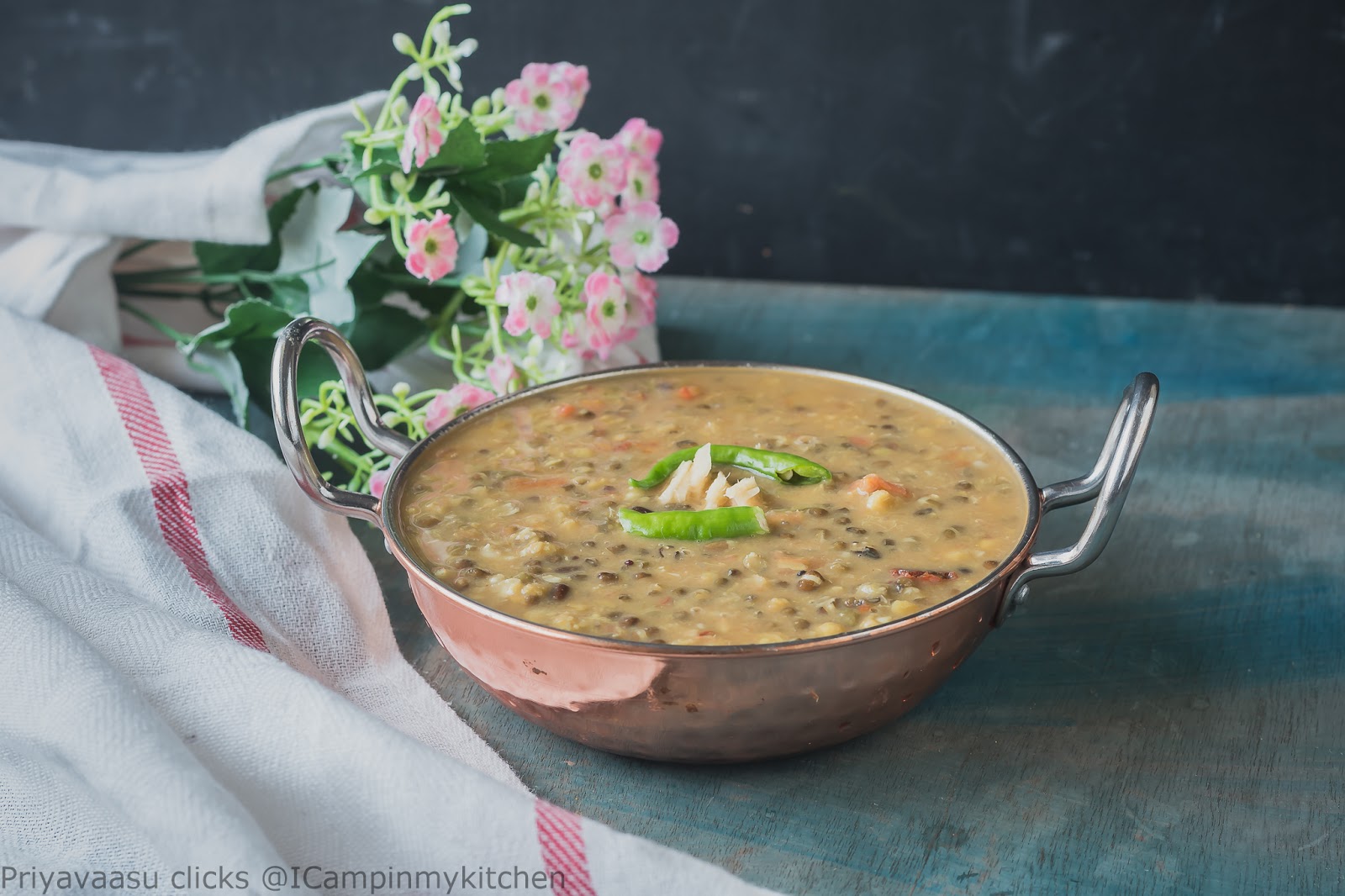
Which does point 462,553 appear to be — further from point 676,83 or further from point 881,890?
point 676,83

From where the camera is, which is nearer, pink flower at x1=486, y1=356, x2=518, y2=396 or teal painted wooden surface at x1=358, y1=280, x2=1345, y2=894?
teal painted wooden surface at x1=358, y1=280, x2=1345, y2=894

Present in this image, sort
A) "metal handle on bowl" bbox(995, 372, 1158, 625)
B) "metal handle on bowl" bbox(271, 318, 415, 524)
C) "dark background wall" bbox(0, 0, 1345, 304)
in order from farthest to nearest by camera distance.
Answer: "dark background wall" bbox(0, 0, 1345, 304), "metal handle on bowl" bbox(271, 318, 415, 524), "metal handle on bowl" bbox(995, 372, 1158, 625)

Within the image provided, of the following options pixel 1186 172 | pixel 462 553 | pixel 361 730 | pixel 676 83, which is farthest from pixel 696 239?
pixel 361 730

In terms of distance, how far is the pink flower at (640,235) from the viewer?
1748 mm

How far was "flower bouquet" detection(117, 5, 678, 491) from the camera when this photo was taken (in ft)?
5.43

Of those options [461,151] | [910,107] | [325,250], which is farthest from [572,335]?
[910,107]

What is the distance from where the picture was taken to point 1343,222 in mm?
2498

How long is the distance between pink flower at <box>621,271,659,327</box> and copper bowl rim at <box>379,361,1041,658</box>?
215 mm

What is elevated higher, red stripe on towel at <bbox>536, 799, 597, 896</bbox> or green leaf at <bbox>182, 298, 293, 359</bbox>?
green leaf at <bbox>182, 298, 293, 359</bbox>

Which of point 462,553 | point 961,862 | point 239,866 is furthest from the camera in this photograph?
point 462,553

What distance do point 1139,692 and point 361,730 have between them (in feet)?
2.34

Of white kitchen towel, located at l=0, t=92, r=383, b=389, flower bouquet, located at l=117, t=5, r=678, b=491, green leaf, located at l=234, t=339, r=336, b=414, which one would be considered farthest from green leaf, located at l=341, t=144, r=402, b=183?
green leaf, located at l=234, t=339, r=336, b=414

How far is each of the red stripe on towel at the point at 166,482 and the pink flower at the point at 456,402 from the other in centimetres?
30

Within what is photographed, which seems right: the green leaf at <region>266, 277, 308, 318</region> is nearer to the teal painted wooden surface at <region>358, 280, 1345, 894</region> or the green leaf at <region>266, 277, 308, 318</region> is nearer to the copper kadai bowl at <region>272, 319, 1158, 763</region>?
the teal painted wooden surface at <region>358, 280, 1345, 894</region>
